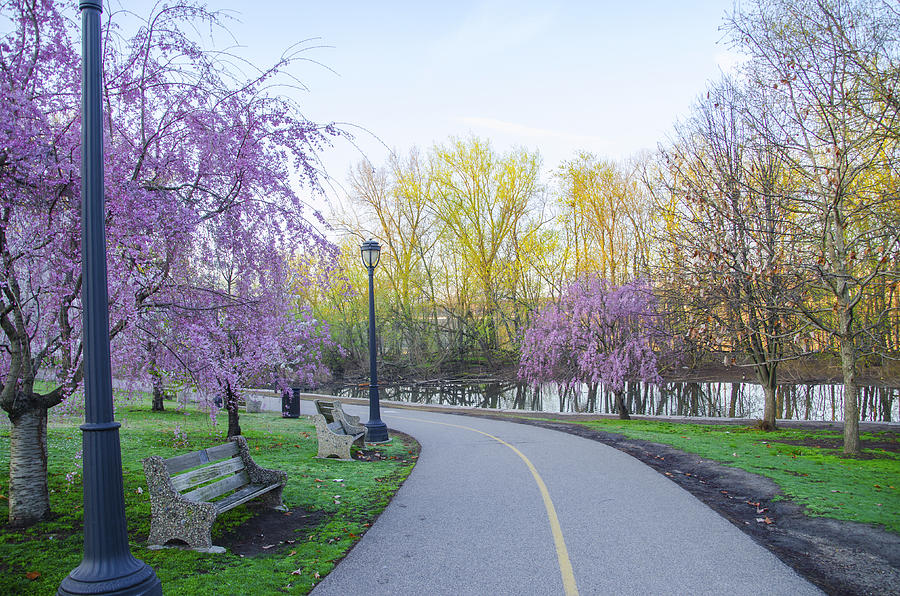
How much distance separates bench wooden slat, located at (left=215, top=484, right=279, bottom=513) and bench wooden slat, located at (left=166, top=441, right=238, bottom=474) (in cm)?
49

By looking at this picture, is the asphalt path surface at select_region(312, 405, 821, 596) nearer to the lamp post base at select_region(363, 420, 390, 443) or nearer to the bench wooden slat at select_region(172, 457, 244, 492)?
the bench wooden slat at select_region(172, 457, 244, 492)

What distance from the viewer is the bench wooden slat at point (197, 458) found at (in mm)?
6137

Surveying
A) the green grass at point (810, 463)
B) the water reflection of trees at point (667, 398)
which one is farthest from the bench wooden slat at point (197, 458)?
the water reflection of trees at point (667, 398)

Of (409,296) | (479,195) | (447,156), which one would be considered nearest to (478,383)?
(409,296)

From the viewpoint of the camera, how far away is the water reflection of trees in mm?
27297

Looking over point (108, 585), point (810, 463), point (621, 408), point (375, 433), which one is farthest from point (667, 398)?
point (108, 585)

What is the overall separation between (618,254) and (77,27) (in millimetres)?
27345

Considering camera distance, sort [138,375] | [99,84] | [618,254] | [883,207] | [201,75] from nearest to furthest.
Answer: [99,84] < [201,75] < [138,375] < [883,207] < [618,254]

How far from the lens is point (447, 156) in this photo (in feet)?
135

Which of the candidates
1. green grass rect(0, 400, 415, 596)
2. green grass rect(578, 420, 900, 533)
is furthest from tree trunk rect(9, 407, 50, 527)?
green grass rect(578, 420, 900, 533)

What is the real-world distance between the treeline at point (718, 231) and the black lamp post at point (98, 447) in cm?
438

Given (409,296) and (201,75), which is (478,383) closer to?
(409,296)

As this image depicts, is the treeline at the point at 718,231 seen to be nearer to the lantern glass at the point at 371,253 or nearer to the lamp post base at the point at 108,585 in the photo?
the lantern glass at the point at 371,253

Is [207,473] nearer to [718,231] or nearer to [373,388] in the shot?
[373,388]
